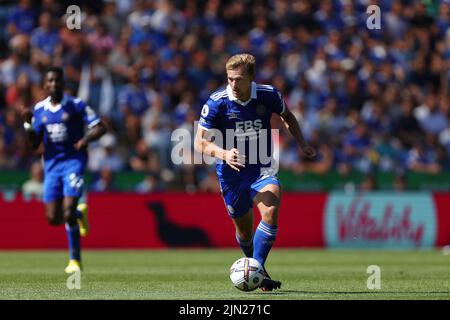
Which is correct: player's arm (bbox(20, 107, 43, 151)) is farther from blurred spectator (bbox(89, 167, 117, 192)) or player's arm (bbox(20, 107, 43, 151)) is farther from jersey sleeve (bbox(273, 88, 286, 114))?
blurred spectator (bbox(89, 167, 117, 192))

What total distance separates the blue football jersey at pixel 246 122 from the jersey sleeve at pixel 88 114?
11.5ft

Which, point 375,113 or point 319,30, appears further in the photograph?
point 319,30

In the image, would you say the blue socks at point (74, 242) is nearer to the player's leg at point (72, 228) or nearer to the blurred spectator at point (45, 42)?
the player's leg at point (72, 228)

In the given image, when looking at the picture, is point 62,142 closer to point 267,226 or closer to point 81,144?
point 81,144

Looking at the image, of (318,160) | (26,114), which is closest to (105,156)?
(318,160)

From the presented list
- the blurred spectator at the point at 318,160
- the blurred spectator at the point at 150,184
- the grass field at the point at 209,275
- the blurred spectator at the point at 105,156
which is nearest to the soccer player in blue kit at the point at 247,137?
the grass field at the point at 209,275

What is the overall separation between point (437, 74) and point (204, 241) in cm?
863

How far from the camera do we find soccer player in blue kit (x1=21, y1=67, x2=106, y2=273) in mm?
14055

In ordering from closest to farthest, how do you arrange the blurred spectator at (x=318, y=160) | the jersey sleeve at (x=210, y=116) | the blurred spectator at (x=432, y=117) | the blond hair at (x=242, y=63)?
the blond hair at (x=242, y=63), the jersey sleeve at (x=210, y=116), the blurred spectator at (x=318, y=160), the blurred spectator at (x=432, y=117)

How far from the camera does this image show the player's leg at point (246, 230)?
37.2 ft

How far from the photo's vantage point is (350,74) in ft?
82.0

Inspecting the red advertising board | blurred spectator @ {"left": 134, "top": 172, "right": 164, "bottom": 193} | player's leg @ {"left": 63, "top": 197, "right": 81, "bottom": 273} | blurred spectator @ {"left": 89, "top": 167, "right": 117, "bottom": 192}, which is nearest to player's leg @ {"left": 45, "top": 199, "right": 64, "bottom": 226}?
player's leg @ {"left": 63, "top": 197, "right": 81, "bottom": 273}
